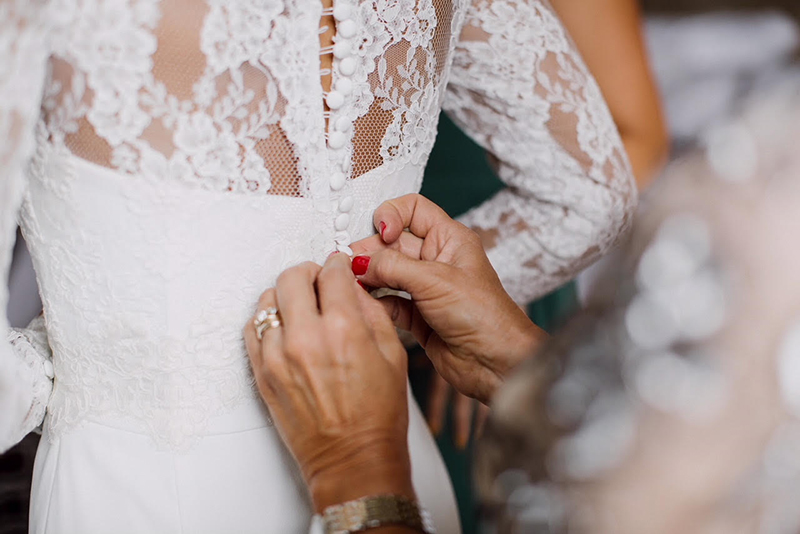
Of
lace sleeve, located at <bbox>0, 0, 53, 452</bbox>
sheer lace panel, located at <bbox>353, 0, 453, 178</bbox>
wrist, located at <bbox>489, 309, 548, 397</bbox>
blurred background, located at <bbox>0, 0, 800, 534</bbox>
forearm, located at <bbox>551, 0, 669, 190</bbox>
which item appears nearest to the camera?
lace sleeve, located at <bbox>0, 0, 53, 452</bbox>

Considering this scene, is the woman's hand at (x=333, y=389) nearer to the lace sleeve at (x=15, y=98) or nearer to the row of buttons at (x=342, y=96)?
the row of buttons at (x=342, y=96)

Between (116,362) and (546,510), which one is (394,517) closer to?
(546,510)

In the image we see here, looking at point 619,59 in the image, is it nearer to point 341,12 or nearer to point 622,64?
point 622,64

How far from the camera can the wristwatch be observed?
61 centimetres

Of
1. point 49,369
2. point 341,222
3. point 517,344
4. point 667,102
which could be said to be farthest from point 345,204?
point 667,102

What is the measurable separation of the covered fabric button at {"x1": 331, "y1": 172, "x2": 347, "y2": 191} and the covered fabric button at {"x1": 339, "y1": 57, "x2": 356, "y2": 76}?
106mm

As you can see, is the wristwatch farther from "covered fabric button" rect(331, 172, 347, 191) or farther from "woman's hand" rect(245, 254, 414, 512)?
"covered fabric button" rect(331, 172, 347, 191)

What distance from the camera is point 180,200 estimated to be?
66 centimetres

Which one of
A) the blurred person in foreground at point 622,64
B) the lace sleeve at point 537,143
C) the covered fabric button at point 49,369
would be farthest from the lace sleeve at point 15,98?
the blurred person in foreground at point 622,64

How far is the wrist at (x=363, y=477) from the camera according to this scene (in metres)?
0.63

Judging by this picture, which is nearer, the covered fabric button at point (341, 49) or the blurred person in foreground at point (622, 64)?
the covered fabric button at point (341, 49)

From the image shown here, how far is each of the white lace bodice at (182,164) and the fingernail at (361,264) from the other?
28mm

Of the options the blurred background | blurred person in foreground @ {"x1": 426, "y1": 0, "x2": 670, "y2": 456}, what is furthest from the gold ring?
the blurred background

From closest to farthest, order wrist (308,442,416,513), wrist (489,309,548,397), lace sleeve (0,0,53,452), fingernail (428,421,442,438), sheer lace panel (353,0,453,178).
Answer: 1. lace sleeve (0,0,53,452)
2. wrist (308,442,416,513)
3. sheer lace panel (353,0,453,178)
4. wrist (489,309,548,397)
5. fingernail (428,421,442,438)
